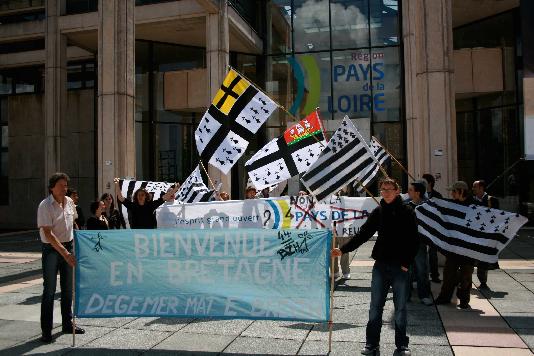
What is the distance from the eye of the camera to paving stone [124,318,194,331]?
6.39 meters

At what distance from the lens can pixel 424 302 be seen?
7547mm

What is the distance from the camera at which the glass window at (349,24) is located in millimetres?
24109

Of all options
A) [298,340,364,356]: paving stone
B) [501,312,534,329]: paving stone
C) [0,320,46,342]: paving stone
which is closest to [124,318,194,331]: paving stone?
[0,320,46,342]: paving stone

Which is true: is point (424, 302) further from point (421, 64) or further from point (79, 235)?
point (421, 64)

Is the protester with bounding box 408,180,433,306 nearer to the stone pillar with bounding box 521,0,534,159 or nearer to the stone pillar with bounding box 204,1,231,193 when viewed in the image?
the stone pillar with bounding box 521,0,534,159

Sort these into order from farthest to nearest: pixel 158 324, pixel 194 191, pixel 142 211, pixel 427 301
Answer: pixel 194 191, pixel 142 211, pixel 427 301, pixel 158 324

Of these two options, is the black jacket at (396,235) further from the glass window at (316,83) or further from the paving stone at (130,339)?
the glass window at (316,83)

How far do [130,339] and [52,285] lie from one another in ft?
3.87

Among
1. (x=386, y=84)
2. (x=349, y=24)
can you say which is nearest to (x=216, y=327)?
(x=386, y=84)

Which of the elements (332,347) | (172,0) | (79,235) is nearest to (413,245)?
(332,347)

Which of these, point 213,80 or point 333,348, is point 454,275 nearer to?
point 333,348

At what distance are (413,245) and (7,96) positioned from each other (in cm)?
2925

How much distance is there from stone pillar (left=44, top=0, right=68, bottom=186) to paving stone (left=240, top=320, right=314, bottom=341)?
20.8 metres

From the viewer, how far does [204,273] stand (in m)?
5.82
